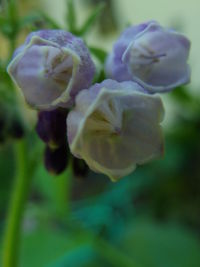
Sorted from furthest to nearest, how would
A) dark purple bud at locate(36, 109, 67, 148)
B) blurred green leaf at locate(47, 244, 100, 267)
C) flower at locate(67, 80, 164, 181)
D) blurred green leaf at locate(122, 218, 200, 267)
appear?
1. blurred green leaf at locate(122, 218, 200, 267)
2. blurred green leaf at locate(47, 244, 100, 267)
3. dark purple bud at locate(36, 109, 67, 148)
4. flower at locate(67, 80, 164, 181)

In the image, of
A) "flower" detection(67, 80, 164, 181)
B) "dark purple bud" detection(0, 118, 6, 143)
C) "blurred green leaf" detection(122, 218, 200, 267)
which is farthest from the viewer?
"blurred green leaf" detection(122, 218, 200, 267)

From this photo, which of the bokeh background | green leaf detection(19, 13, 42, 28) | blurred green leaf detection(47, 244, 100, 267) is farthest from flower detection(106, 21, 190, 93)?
blurred green leaf detection(47, 244, 100, 267)

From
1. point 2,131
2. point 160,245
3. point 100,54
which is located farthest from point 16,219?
point 160,245

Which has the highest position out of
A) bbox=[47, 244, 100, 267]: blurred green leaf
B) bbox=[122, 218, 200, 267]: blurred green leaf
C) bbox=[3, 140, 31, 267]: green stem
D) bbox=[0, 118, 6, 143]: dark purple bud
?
bbox=[0, 118, 6, 143]: dark purple bud

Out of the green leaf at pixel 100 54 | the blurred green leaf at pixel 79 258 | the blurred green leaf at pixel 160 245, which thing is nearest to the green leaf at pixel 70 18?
the green leaf at pixel 100 54

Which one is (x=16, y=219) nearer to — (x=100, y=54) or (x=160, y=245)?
(x=100, y=54)

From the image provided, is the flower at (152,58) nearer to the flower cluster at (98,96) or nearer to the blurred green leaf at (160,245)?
the flower cluster at (98,96)

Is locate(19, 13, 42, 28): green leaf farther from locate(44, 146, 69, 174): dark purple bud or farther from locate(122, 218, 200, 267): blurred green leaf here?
locate(122, 218, 200, 267): blurred green leaf

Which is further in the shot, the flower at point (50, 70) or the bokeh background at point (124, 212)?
the bokeh background at point (124, 212)
